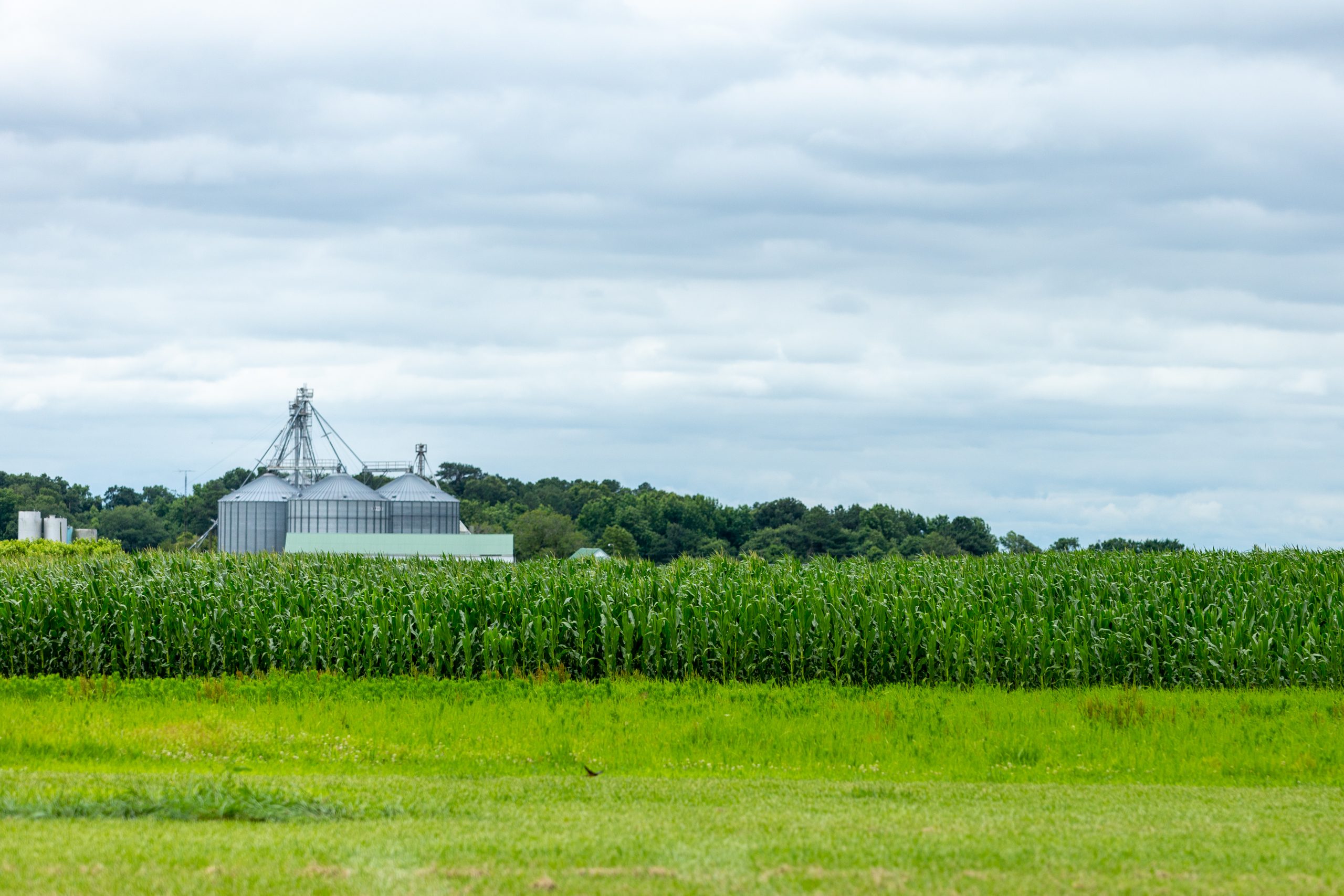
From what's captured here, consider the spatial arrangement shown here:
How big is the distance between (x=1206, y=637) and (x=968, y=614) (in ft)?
11.3

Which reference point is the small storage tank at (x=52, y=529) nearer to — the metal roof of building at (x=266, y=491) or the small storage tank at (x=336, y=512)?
the small storage tank at (x=336, y=512)

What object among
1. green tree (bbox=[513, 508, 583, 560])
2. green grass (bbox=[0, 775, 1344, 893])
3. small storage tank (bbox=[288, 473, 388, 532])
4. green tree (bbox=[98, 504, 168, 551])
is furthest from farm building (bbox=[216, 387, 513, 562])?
green grass (bbox=[0, 775, 1344, 893])

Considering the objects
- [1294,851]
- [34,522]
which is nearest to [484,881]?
[1294,851]

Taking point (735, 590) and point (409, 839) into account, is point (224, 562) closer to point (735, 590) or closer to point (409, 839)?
point (735, 590)

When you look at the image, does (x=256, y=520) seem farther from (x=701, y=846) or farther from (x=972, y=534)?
(x=701, y=846)

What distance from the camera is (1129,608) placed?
1870 centimetres

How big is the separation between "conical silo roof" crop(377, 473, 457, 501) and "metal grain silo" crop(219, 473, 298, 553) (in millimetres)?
5389

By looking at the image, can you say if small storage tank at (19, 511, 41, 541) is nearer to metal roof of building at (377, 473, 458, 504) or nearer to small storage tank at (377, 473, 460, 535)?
small storage tank at (377, 473, 460, 535)

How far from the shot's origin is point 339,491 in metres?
69.5

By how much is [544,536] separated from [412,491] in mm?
20593

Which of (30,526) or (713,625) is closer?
(713,625)

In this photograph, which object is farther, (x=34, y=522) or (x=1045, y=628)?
(x=34, y=522)

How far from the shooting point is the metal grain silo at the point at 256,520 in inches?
2741

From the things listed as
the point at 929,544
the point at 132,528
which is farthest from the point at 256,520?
the point at 132,528
